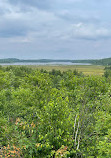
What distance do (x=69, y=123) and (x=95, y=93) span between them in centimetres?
891

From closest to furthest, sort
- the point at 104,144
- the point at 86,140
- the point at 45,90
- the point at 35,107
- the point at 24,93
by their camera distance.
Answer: the point at 104,144 < the point at 86,140 < the point at 35,107 < the point at 45,90 < the point at 24,93

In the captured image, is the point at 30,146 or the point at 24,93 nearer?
the point at 30,146

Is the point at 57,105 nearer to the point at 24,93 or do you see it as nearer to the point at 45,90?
the point at 45,90

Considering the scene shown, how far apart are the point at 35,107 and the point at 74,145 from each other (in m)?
8.68

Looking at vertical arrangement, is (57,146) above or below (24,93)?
below

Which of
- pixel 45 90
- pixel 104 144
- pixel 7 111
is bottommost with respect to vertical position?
pixel 7 111

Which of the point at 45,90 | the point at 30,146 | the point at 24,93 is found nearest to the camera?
the point at 30,146

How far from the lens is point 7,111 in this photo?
17562 mm

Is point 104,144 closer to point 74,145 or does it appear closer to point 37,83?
point 74,145

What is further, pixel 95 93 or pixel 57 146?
pixel 95 93

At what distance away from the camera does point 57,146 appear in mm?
9180

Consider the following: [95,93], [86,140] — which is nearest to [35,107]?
[95,93]

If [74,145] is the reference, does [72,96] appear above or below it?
above

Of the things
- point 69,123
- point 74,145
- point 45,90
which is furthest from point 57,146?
point 45,90
